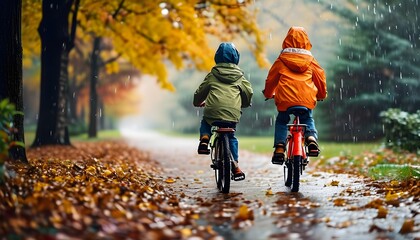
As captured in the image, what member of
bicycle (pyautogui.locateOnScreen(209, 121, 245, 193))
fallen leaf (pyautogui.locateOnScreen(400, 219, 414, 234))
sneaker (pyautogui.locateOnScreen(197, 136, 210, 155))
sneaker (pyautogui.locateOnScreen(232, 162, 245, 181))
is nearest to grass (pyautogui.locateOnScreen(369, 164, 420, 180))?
sneaker (pyautogui.locateOnScreen(232, 162, 245, 181))

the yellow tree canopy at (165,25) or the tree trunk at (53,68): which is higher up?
the yellow tree canopy at (165,25)

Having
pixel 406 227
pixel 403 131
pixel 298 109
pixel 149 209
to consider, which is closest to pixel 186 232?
pixel 149 209

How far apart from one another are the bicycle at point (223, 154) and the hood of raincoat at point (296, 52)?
1157 millimetres

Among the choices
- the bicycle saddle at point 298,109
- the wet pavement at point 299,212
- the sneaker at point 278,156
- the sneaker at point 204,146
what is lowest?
the wet pavement at point 299,212

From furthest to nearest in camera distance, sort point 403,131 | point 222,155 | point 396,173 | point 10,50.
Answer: point 403,131 < point 396,173 < point 10,50 < point 222,155

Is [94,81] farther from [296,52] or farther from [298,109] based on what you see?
[298,109]

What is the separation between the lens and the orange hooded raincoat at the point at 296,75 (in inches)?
257

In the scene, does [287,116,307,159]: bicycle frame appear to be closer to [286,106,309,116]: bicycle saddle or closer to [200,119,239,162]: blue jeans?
[286,106,309,116]: bicycle saddle

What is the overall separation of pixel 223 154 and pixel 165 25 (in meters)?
10.3

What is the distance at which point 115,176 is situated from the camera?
7.05 metres

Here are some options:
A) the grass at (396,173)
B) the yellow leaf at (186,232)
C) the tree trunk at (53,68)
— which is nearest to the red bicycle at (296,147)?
the grass at (396,173)

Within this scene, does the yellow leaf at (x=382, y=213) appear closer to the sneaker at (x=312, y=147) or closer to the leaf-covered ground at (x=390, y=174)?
the leaf-covered ground at (x=390, y=174)

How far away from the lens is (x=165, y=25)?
16.1 meters

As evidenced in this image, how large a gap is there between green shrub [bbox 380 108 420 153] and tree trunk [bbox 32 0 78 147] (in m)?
9.45
